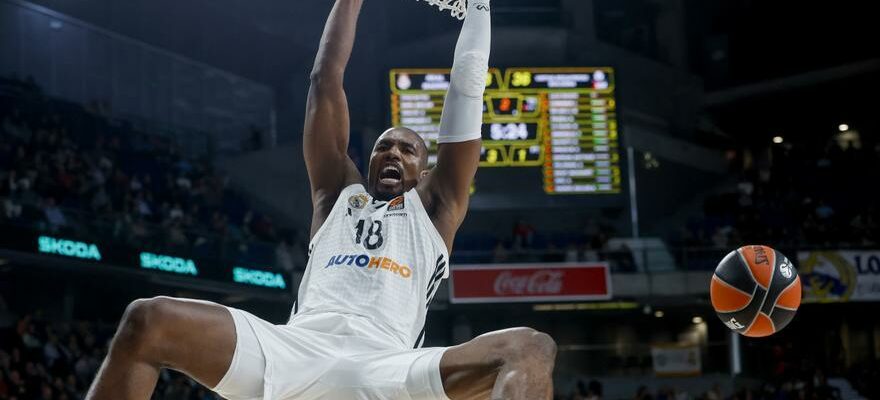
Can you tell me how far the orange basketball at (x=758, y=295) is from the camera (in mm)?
7004

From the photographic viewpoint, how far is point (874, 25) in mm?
30609

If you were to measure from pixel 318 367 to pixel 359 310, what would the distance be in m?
0.32

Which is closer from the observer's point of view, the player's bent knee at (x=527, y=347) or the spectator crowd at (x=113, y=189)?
the player's bent knee at (x=527, y=347)

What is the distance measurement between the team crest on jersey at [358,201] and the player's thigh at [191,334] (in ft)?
3.18

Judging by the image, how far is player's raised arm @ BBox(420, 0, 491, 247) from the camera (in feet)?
17.1

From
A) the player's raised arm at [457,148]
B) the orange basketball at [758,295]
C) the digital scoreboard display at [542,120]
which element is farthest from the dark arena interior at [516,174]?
the player's raised arm at [457,148]

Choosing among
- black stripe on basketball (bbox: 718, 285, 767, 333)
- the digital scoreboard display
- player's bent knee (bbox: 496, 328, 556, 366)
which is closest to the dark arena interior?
the digital scoreboard display

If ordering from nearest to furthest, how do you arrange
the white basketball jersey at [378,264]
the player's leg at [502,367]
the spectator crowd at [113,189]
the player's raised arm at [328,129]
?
the player's leg at [502,367]
the white basketball jersey at [378,264]
the player's raised arm at [328,129]
the spectator crowd at [113,189]

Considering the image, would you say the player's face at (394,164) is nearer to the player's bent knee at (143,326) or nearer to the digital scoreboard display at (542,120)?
the player's bent knee at (143,326)

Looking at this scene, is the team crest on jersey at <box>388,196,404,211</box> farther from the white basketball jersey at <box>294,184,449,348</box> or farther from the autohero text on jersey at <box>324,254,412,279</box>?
the autohero text on jersey at <box>324,254,412,279</box>

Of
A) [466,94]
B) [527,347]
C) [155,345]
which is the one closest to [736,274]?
[466,94]

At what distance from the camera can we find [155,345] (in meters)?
4.12

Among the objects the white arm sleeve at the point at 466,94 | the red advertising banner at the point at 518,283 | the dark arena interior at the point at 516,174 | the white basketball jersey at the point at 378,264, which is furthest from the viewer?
the red advertising banner at the point at 518,283

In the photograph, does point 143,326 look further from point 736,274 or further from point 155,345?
point 736,274
